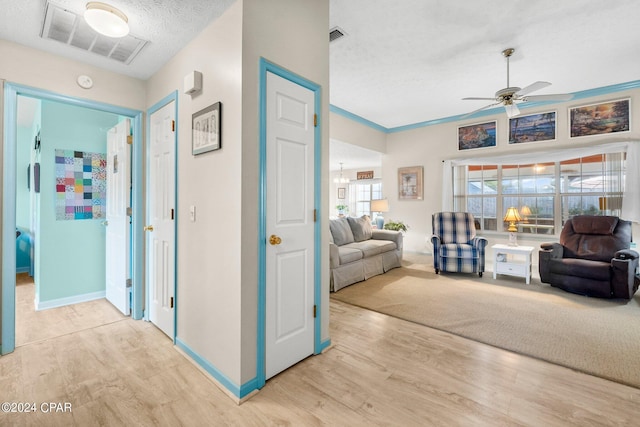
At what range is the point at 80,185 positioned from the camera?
3.53 meters

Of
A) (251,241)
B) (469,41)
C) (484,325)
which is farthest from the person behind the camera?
(469,41)

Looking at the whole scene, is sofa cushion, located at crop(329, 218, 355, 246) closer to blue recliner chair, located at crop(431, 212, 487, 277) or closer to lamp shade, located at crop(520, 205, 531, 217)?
blue recliner chair, located at crop(431, 212, 487, 277)

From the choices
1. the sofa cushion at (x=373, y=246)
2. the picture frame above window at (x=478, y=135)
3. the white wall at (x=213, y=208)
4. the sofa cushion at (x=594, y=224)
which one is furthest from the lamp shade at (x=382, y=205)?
the white wall at (x=213, y=208)

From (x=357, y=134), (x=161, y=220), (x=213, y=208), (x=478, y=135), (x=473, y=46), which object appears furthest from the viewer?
(x=357, y=134)

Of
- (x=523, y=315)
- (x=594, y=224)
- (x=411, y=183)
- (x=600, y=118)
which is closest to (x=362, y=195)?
(x=411, y=183)

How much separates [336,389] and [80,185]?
3.76m

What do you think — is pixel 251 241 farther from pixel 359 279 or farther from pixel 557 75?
pixel 557 75

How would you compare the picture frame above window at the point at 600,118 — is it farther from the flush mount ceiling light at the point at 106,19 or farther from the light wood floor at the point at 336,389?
the flush mount ceiling light at the point at 106,19

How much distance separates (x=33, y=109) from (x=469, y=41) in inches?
224

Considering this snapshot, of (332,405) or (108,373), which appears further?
(108,373)

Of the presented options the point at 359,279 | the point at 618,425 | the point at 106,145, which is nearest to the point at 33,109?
the point at 106,145

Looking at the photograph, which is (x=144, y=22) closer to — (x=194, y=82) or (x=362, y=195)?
(x=194, y=82)

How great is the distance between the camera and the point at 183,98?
7.75 feet

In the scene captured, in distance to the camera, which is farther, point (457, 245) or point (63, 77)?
point (457, 245)
